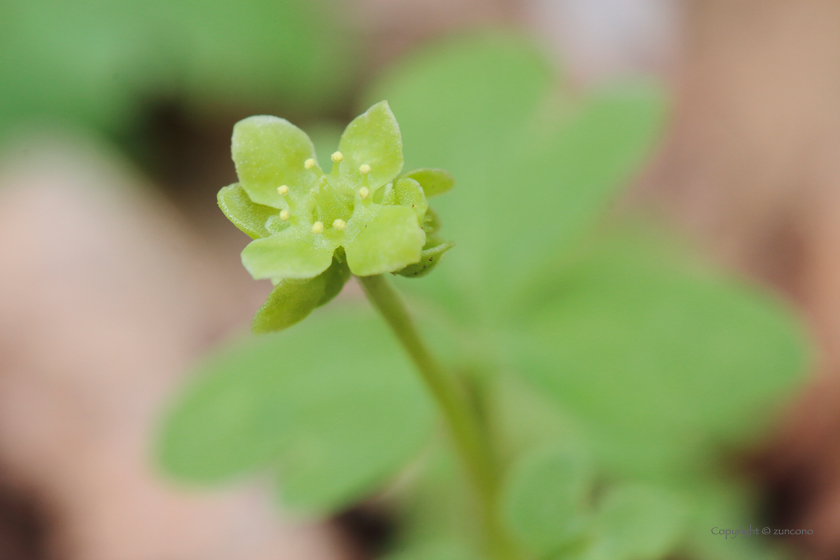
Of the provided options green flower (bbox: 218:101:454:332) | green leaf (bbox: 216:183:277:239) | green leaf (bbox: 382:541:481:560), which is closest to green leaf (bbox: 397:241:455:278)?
green flower (bbox: 218:101:454:332)

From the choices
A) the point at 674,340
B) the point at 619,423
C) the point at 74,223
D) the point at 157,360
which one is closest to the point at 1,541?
the point at 157,360

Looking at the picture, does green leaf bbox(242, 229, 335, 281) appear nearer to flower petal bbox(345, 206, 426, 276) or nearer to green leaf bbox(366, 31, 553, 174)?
flower petal bbox(345, 206, 426, 276)

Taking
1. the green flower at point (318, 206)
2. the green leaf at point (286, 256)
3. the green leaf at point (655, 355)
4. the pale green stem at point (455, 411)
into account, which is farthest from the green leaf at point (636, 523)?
the green leaf at point (286, 256)

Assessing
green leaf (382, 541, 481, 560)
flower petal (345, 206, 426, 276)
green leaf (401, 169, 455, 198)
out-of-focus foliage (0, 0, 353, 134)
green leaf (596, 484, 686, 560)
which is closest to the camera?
flower petal (345, 206, 426, 276)

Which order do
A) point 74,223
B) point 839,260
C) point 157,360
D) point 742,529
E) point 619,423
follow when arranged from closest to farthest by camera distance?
point 619,423
point 742,529
point 839,260
point 157,360
point 74,223

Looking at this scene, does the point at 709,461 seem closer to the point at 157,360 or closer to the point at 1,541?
the point at 157,360

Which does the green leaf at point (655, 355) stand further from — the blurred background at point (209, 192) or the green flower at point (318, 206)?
the green flower at point (318, 206)
